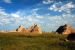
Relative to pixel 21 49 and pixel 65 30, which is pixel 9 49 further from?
pixel 65 30

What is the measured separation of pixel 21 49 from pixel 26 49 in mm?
1302

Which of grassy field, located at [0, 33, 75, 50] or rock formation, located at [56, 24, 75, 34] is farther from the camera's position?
rock formation, located at [56, 24, 75, 34]

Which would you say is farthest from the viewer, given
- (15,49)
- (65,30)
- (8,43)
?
(65,30)

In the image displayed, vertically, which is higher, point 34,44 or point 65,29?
point 65,29

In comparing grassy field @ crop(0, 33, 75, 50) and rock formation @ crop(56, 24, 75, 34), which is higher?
rock formation @ crop(56, 24, 75, 34)

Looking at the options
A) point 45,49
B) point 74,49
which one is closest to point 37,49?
point 45,49

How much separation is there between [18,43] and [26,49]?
11430mm

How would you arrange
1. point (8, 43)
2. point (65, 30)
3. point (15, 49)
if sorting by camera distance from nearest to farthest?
1. point (15, 49)
2. point (8, 43)
3. point (65, 30)

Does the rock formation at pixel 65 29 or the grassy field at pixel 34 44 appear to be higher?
the rock formation at pixel 65 29

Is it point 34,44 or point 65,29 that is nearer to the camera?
point 34,44

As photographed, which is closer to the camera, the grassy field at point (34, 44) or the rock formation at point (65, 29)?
the grassy field at point (34, 44)

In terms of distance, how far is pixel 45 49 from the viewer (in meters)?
47.9

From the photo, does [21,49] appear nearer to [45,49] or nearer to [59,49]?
[45,49]

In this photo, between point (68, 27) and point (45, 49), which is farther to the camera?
point (68, 27)
